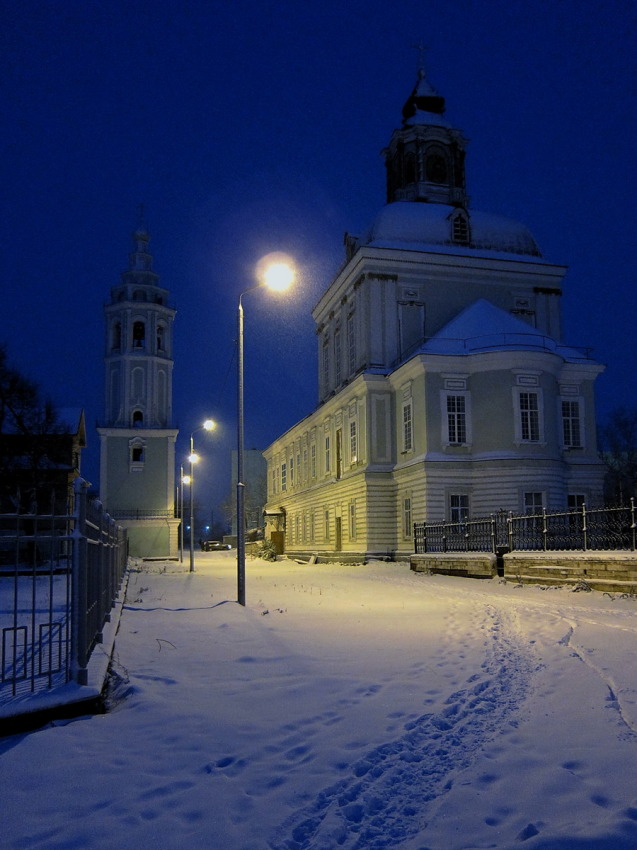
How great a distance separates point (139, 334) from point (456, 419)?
3399 centimetres

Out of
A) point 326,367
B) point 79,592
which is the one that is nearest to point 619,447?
point 326,367

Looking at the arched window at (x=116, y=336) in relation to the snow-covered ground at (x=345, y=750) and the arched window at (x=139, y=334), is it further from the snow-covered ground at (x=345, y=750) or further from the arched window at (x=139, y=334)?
the snow-covered ground at (x=345, y=750)

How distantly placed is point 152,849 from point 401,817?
4.51ft

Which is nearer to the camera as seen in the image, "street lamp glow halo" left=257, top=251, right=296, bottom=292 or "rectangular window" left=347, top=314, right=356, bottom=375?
"street lamp glow halo" left=257, top=251, right=296, bottom=292

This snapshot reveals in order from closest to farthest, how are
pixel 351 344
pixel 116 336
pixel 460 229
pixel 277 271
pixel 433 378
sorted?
pixel 277 271
pixel 433 378
pixel 460 229
pixel 351 344
pixel 116 336

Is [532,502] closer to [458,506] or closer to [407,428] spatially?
[458,506]

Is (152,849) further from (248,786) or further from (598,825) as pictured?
(598,825)

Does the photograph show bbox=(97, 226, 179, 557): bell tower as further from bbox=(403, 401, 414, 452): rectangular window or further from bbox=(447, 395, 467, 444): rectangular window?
bbox=(447, 395, 467, 444): rectangular window

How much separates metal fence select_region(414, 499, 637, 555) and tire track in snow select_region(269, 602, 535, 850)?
36.4ft

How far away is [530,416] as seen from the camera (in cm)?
3556

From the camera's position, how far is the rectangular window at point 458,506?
3559cm

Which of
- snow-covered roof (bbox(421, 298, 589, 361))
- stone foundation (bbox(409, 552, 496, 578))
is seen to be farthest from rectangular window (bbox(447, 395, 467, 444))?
stone foundation (bbox(409, 552, 496, 578))

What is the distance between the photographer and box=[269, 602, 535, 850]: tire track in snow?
3893 millimetres

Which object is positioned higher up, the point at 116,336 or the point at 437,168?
the point at 437,168
